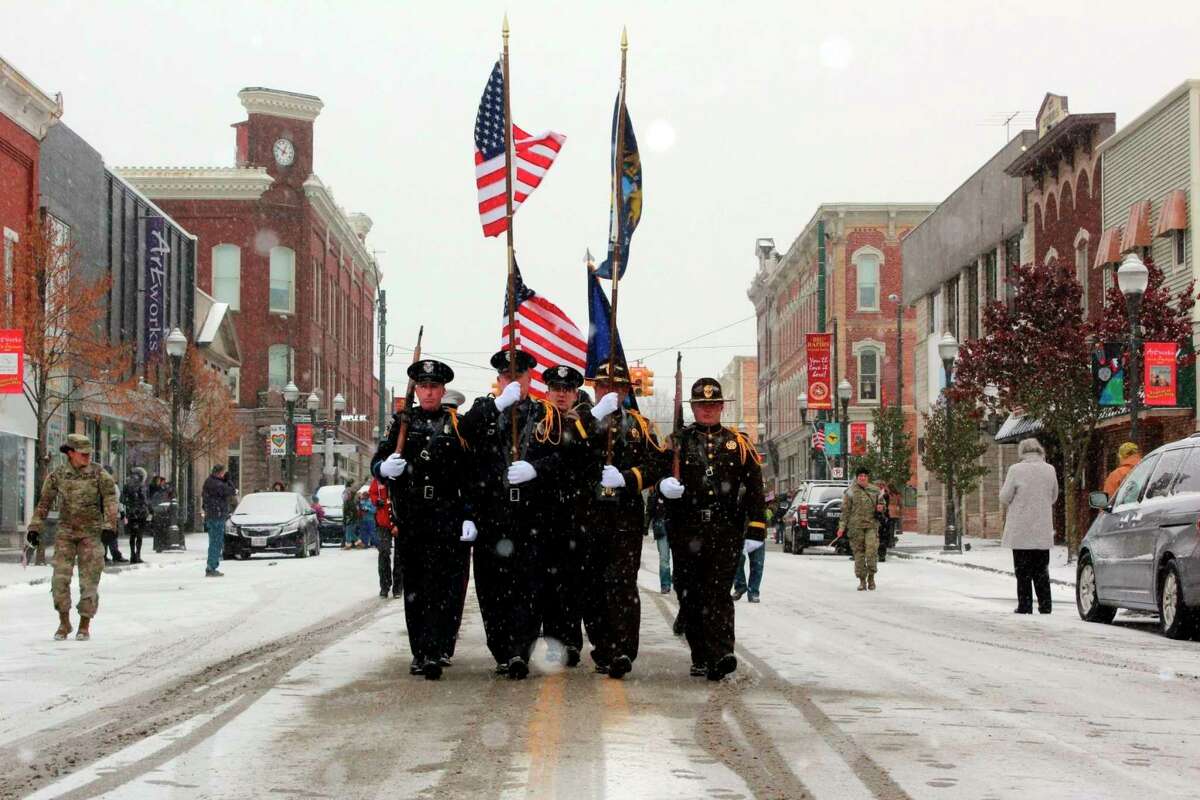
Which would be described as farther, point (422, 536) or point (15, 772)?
point (422, 536)

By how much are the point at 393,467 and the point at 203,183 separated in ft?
211

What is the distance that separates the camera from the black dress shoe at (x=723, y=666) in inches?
415

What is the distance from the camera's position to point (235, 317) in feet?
239

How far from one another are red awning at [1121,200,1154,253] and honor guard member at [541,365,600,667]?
1012 inches

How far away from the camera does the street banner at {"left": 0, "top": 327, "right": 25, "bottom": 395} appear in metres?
27.8

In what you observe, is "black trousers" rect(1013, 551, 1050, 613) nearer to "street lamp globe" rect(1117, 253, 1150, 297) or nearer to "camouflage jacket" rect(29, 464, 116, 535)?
"street lamp globe" rect(1117, 253, 1150, 297)

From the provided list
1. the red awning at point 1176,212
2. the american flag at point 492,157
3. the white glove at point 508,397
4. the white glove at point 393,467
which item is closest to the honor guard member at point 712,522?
the white glove at point 508,397

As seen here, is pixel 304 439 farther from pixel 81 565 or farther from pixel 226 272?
pixel 81 565

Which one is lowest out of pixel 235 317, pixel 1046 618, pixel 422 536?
pixel 1046 618

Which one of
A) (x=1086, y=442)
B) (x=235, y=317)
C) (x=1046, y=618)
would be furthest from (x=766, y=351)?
(x=1046, y=618)

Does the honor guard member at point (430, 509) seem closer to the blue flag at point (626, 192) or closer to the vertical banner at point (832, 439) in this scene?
the blue flag at point (626, 192)

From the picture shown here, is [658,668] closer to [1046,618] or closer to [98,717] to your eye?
[98,717]

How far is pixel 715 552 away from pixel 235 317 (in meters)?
64.5

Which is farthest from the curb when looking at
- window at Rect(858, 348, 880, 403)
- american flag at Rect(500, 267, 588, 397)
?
window at Rect(858, 348, 880, 403)
